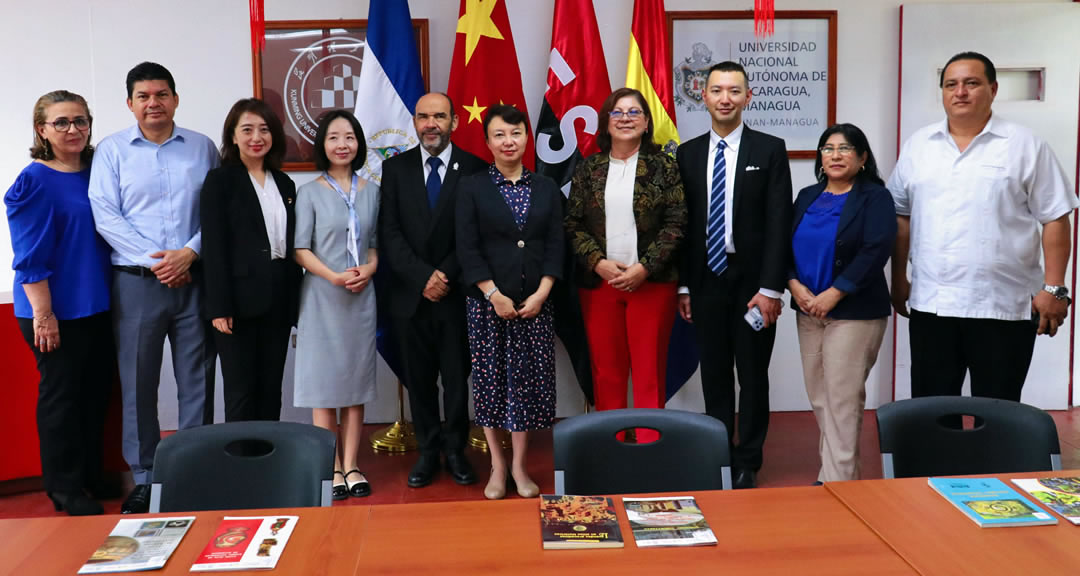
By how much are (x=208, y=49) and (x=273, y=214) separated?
157 centimetres

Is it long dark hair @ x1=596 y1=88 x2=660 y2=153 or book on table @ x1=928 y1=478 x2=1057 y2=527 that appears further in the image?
long dark hair @ x1=596 y1=88 x2=660 y2=153

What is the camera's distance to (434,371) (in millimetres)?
3811

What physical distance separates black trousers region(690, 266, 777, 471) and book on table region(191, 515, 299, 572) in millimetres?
2266

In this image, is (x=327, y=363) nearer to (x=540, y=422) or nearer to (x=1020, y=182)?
(x=540, y=422)

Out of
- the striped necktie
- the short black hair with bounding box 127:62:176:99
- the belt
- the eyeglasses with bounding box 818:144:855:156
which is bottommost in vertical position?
the belt

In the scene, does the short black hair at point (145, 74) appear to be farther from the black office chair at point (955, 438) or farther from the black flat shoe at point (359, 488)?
the black office chair at point (955, 438)

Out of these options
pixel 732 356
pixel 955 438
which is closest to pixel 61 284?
pixel 732 356

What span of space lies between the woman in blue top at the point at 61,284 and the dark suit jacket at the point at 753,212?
2.37 metres

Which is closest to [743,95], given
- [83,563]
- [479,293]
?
[479,293]

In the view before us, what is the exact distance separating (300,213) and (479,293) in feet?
2.60

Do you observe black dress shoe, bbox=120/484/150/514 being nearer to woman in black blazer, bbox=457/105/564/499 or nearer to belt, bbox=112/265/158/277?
belt, bbox=112/265/158/277

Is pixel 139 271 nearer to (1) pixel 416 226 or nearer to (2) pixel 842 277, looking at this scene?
(1) pixel 416 226

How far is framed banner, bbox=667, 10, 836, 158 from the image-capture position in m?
4.58

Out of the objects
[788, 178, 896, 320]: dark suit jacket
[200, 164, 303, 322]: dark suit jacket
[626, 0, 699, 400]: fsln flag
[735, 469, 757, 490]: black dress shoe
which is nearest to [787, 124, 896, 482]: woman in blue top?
[788, 178, 896, 320]: dark suit jacket
